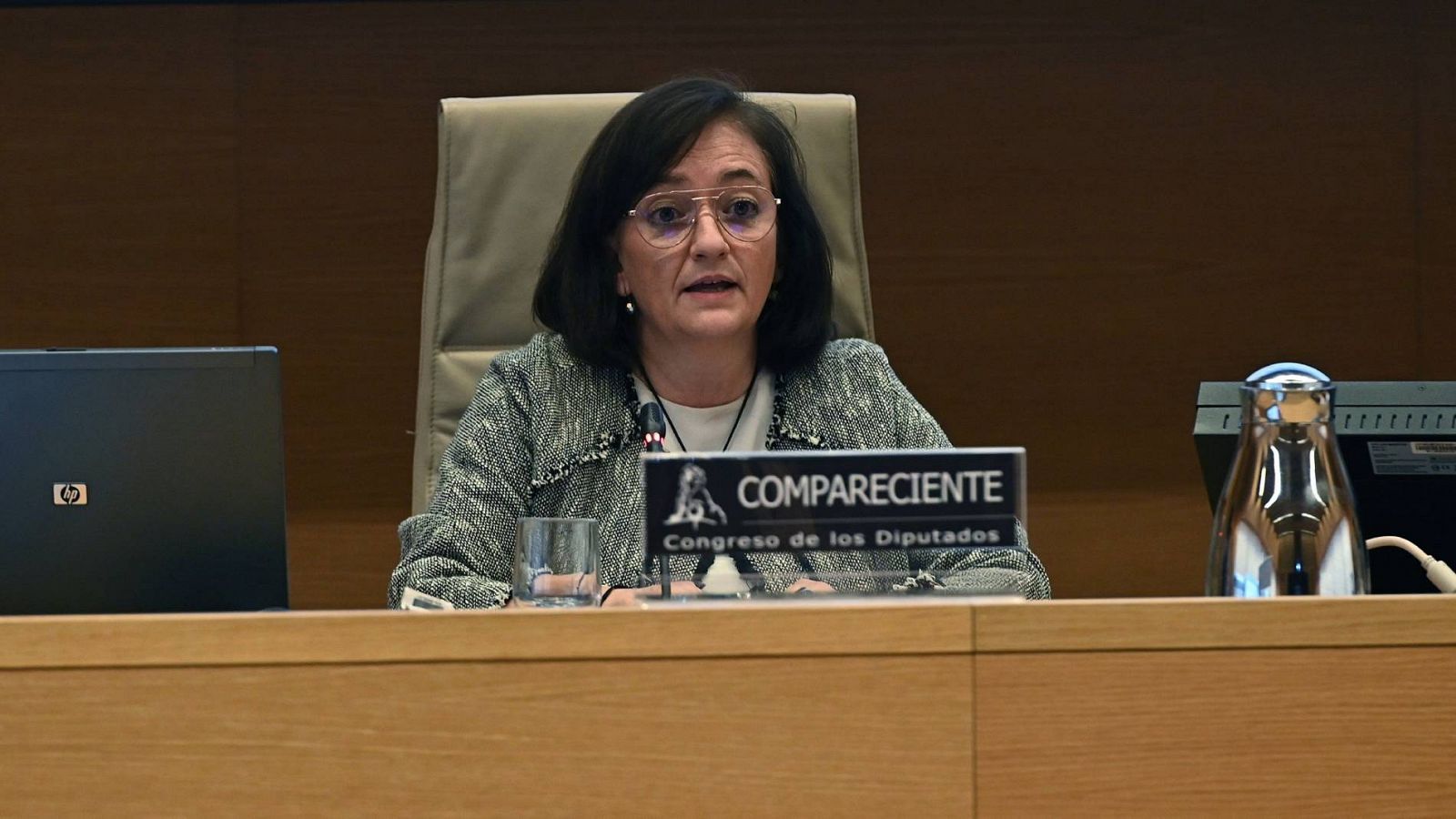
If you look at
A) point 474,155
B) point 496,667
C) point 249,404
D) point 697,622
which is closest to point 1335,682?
point 697,622

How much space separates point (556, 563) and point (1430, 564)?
601 millimetres

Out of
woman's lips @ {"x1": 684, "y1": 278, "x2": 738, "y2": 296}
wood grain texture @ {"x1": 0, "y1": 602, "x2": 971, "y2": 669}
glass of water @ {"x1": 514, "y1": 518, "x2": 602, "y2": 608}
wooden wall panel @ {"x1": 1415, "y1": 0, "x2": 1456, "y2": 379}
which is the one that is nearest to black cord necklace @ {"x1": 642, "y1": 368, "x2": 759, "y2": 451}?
woman's lips @ {"x1": 684, "y1": 278, "x2": 738, "y2": 296}

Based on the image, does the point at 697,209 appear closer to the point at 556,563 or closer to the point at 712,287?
the point at 712,287

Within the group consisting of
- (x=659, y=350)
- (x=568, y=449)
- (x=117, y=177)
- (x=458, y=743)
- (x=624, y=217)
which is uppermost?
(x=117, y=177)

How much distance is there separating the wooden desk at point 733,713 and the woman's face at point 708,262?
796 millimetres

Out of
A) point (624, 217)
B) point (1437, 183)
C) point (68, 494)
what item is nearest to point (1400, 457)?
point (624, 217)

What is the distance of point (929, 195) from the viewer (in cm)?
253

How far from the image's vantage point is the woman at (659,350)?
61.8 inches

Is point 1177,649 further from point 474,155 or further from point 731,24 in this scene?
point 731,24

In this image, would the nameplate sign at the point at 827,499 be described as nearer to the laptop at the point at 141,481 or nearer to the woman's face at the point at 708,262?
the laptop at the point at 141,481

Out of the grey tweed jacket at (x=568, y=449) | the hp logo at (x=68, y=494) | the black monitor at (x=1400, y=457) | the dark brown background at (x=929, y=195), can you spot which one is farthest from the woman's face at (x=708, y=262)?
the dark brown background at (x=929, y=195)

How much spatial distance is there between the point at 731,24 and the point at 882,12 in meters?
0.24

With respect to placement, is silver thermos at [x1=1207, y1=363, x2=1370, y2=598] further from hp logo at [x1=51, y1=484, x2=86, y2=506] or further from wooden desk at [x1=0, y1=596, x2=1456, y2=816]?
hp logo at [x1=51, y1=484, x2=86, y2=506]

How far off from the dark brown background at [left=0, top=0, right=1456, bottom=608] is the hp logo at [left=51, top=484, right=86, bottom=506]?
1.44 metres
